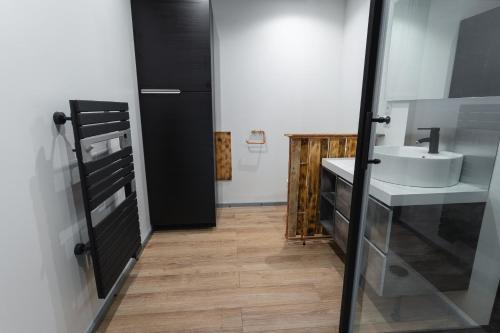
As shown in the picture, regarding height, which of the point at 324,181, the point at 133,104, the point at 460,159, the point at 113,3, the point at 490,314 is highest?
the point at 113,3

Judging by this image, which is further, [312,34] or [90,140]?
[312,34]

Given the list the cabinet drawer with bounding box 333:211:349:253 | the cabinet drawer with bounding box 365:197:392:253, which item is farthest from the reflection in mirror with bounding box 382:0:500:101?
the cabinet drawer with bounding box 333:211:349:253

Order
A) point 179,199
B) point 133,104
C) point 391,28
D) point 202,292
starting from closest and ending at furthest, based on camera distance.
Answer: point 391,28
point 202,292
point 133,104
point 179,199

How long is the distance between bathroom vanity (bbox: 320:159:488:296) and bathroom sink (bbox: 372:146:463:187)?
4 cm

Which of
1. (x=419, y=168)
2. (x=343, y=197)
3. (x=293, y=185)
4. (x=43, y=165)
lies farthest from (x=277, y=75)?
(x=43, y=165)

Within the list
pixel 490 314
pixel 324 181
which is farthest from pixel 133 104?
pixel 490 314

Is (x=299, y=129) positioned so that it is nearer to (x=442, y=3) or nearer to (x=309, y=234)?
(x=309, y=234)

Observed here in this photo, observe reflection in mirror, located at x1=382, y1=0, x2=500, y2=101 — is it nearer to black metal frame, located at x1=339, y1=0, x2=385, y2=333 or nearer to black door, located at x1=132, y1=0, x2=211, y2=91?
black metal frame, located at x1=339, y1=0, x2=385, y2=333

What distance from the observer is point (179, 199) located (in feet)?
8.50

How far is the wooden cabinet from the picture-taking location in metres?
2.23

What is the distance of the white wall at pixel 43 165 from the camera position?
0.94m

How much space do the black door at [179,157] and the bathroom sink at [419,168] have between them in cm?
158

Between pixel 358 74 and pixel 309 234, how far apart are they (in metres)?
1.78

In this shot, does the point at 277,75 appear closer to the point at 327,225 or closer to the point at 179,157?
the point at 179,157
